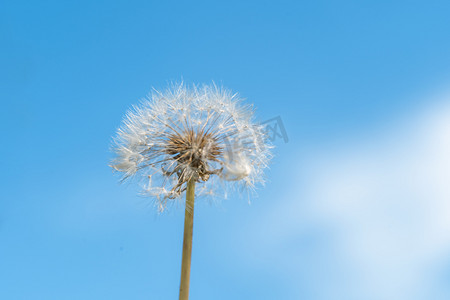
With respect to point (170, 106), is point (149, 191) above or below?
below

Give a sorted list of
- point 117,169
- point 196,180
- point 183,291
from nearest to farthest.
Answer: point 183,291 < point 196,180 < point 117,169

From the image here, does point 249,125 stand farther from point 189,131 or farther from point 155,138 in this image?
point 155,138

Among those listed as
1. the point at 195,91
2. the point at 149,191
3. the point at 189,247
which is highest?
the point at 195,91

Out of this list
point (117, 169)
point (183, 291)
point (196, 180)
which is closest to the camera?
point (183, 291)

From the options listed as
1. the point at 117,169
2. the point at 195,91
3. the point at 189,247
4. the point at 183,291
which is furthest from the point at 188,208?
the point at 195,91

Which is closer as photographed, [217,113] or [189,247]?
[189,247]

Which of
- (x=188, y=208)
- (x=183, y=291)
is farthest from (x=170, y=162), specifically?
(x=183, y=291)

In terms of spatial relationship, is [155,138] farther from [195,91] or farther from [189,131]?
[195,91]
